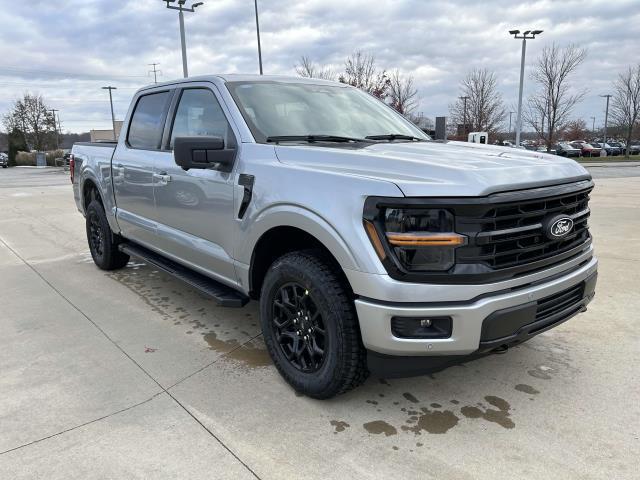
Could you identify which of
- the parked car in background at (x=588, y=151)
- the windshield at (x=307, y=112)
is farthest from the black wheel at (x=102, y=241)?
the parked car in background at (x=588, y=151)

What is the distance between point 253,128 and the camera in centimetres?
345

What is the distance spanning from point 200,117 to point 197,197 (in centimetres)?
67

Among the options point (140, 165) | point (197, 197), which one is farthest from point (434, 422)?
point (140, 165)

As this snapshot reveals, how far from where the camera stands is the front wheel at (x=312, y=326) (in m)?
2.72

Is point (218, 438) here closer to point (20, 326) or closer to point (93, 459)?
point (93, 459)

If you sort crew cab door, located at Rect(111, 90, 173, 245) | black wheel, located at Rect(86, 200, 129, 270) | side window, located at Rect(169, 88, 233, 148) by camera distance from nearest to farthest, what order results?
side window, located at Rect(169, 88, 233, 148) < crew cab door, located at Rect(111, 90, 173, 245) < black wheel, located at Rect(86, 200, 129, 270)

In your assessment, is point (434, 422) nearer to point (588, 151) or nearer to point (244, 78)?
point (244, 78)

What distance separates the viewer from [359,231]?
2.53 metres

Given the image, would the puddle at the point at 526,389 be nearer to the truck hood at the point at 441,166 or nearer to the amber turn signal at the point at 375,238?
the truck hood at the point at 441,166

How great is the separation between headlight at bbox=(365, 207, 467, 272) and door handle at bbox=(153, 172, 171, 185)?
2269 mm

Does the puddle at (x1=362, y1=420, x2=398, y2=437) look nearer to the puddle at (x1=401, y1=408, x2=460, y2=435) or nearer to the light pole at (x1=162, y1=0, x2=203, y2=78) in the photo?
the puddle at (x1=401, y1=408, x2=460, y2=435)

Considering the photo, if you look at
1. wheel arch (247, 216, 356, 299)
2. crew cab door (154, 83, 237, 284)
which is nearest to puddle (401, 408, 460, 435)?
wheel arch (247, 216, 356, 299)

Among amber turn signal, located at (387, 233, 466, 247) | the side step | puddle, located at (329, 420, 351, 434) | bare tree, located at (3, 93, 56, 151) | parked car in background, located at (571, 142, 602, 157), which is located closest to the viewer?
amber turn signal, located at (387, 233, 466, 247)

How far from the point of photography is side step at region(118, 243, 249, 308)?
3.54 m
